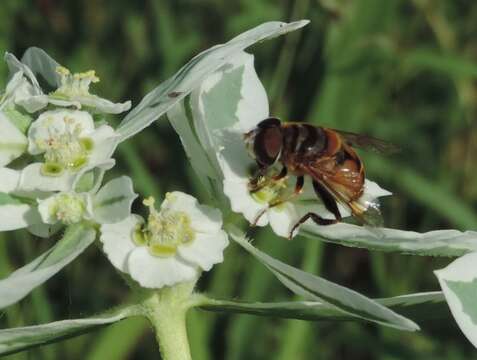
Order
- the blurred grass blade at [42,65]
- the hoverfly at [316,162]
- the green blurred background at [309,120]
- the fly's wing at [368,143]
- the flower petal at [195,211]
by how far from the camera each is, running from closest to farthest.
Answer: the flower petal at [195,211] → the hoverfly at [316,162] → the blurred grass blade at [42,65] → the fly's wing at [368,143] → the green blurred background at [309,120]

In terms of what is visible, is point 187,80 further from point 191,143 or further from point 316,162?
point 316,162

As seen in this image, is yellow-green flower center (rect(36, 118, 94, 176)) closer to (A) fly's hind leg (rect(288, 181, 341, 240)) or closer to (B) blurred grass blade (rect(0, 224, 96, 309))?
(B) blurred grass blade (rect(0, 224, 96, 309))

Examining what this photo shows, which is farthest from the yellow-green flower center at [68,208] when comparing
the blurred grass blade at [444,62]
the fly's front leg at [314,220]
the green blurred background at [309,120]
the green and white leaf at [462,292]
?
the blurred grass blade at [444,62]

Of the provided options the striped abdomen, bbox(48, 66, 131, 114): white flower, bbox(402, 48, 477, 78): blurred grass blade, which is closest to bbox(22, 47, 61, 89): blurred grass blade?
bbox(48, 66, 131, 114): white flower

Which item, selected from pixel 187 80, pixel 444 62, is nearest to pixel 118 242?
pixel 187 80

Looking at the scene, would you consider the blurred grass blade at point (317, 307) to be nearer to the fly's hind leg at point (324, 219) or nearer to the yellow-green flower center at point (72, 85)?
the fly's hind leg at point (324, 219)

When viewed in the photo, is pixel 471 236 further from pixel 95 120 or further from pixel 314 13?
pixel 314 13
